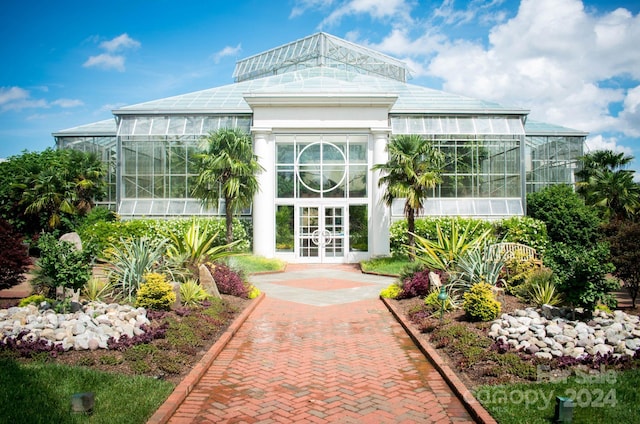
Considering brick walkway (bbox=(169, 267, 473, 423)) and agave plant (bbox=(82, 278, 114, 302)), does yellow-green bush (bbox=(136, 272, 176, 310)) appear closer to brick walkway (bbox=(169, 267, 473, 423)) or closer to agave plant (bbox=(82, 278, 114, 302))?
agave plant (bbox=(82, 278, 114, 302))

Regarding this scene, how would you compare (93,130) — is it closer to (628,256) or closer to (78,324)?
(78,324)

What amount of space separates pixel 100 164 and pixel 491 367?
19.9 meters

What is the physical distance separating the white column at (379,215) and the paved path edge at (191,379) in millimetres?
11541

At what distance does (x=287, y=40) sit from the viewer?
33.2m

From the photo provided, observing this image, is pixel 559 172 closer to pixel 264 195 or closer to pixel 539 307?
pixel 264 195

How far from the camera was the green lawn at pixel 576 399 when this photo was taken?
439 centimetres

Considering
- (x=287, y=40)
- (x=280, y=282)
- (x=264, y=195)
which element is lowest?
(x=280, y=282)

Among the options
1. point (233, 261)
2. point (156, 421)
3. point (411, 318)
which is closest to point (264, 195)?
point (233, 261)

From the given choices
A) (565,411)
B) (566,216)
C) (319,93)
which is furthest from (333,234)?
(565,411)

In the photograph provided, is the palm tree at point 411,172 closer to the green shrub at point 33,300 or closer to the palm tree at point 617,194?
the palm tree at point 617,194

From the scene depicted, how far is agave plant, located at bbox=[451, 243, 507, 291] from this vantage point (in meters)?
9.73

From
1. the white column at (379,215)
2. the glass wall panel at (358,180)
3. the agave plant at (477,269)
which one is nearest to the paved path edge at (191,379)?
the agave plant at (477,269)

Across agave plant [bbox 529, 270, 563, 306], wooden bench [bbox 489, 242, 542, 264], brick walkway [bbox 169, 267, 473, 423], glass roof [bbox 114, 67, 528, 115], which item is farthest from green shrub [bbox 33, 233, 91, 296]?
glass roof [bbox 114, 67, 528, 115]

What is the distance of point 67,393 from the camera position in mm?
4805
